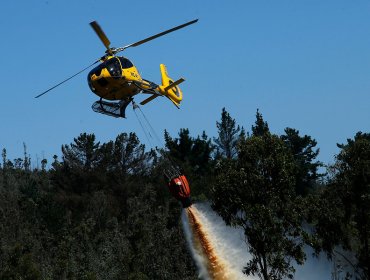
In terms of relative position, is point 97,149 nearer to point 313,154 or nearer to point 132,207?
point 132,207

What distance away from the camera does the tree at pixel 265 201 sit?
3759 centimetres

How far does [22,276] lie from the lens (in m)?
50.0

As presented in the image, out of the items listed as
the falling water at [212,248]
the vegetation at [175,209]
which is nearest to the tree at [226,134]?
the vegetation at [175,209]

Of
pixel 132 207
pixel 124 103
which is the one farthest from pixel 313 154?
pixel 124 103

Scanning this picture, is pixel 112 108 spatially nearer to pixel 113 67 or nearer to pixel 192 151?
pixel 113 67

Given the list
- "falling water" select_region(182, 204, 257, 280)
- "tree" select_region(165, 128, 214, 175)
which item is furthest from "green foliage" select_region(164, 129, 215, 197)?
"falling water" select_region(182, 204, 257, 280)

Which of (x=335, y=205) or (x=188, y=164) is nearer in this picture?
(x=335, y=205)

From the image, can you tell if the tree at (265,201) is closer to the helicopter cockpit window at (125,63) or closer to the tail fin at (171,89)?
the tail fin at (171,89)

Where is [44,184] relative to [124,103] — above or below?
above

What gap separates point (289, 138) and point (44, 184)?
145 ft

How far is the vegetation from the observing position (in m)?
37.3

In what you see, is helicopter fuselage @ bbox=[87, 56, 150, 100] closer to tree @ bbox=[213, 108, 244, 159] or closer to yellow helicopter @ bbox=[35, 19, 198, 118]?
yellow helicopter @ bbox=[35, 19, 198, 118]

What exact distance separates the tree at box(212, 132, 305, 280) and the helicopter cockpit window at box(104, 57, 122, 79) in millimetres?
8561

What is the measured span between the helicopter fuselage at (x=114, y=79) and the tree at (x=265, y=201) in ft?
24.2
